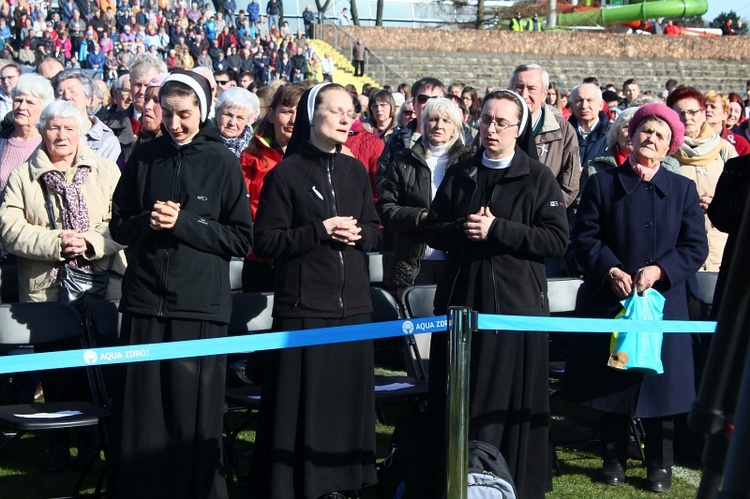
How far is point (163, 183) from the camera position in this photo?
4.33 metres

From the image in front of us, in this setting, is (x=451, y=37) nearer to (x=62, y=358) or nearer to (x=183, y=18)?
(x=183, y=18)

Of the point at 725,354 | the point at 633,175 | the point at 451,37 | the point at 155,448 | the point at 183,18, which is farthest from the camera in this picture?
the point at 451,37

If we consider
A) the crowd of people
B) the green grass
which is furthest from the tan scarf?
the green grass

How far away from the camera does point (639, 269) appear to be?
16.4 feet

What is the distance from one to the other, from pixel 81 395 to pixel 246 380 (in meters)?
1.10

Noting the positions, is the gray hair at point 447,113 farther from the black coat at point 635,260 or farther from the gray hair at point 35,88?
the gray hair at point 35,88

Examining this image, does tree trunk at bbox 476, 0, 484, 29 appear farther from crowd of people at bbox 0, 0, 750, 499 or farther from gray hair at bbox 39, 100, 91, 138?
gray hair at bbox 39, 100, 91, 138

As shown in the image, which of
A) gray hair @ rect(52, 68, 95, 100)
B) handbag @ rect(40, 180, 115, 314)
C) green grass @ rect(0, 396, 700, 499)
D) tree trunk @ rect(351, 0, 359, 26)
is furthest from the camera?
tree trunk @ rect(351, 0, 359, 26)

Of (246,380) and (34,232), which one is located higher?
(34,232)

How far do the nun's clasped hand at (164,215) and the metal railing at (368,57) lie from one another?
2755 cm

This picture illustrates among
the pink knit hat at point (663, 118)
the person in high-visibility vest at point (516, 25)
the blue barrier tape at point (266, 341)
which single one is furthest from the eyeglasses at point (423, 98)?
the person in high-visibility vest at point (516, 25)

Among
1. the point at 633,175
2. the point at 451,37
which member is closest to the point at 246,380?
the point at 633,175

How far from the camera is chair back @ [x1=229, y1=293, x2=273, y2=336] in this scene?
5312 mm

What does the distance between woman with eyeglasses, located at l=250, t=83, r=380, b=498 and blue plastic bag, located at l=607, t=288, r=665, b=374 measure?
3.99 ft
